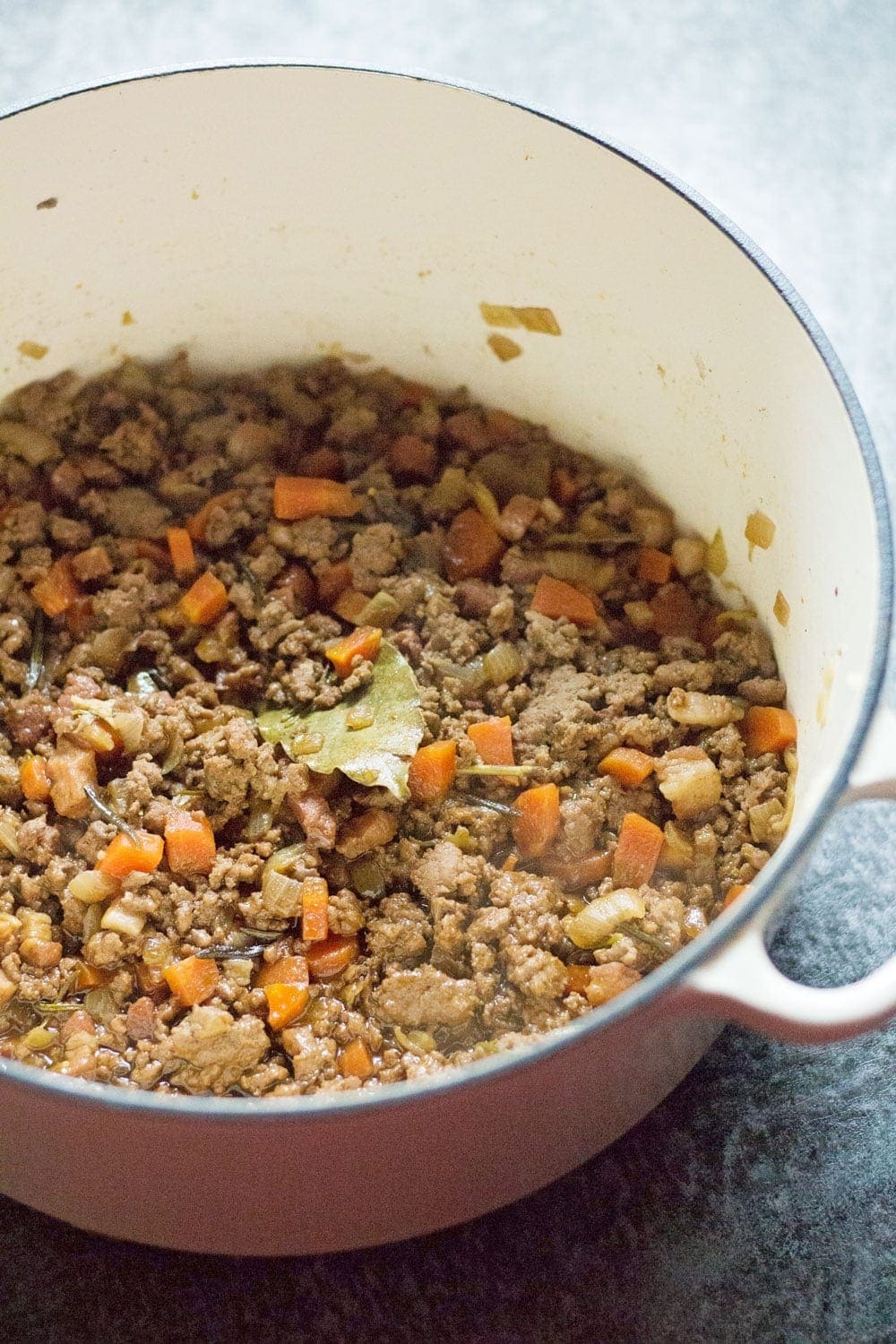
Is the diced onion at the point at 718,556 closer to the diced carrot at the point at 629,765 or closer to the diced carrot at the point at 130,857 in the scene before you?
the diced carrot at the point at 629,765

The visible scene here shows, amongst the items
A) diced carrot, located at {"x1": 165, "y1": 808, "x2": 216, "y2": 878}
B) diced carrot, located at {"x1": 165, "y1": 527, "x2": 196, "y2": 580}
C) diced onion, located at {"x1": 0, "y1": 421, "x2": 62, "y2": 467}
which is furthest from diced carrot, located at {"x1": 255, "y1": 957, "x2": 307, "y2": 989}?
diced onion, located at {"x1": 0, "y1": 421, "x2": 62, "y2": 467}

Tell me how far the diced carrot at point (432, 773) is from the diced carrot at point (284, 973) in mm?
245

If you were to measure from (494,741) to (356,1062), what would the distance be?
42 centimetres

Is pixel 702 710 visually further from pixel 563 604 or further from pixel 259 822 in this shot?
pixel 259 822

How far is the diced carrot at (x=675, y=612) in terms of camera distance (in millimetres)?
1798

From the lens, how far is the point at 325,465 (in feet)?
6.29

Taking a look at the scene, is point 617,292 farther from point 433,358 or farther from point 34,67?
point 34,67

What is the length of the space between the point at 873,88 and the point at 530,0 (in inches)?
24.5

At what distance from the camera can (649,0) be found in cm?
243

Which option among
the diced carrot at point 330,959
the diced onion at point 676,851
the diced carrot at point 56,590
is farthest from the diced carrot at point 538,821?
the diced carrot at point 56,590

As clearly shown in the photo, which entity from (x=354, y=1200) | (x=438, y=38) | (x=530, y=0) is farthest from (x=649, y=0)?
(x=354, y=1200)

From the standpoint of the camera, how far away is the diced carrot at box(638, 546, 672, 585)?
183 cm

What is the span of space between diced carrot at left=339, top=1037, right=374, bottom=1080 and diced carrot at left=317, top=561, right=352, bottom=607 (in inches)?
23.9

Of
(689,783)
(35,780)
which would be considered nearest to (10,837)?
(35,780)
